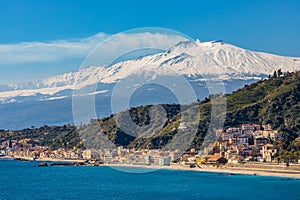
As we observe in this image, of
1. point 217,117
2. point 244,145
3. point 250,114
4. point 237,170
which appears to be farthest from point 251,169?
point 217,117

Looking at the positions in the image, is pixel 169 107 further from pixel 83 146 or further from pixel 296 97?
pixel 296 97

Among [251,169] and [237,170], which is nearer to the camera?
[251,169]

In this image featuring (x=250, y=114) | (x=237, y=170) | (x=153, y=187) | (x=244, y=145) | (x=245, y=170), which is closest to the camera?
(x=153, y=187)

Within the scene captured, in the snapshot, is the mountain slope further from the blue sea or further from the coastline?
the blue sea

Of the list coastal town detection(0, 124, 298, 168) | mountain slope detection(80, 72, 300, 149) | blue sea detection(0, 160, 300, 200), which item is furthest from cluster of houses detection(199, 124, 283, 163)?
blue sea detection(0, 160, 300, 200)

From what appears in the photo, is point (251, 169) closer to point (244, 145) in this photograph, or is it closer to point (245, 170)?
point (245, 170)

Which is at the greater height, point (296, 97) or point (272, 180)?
point (296, 97)

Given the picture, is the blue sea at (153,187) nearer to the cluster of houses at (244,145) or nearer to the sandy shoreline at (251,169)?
the sandy shoreline at (251,169)

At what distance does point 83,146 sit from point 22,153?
1499 cm

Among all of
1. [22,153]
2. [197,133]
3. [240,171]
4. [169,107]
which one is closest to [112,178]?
[240,171]

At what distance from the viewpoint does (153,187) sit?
40.6m

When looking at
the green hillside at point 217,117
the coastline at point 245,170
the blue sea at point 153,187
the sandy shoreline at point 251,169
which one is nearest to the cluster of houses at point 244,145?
the green hillside at point 217,117

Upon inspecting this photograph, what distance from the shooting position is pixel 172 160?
5834 centimetres

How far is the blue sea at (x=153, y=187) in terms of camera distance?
3562 centimetres
